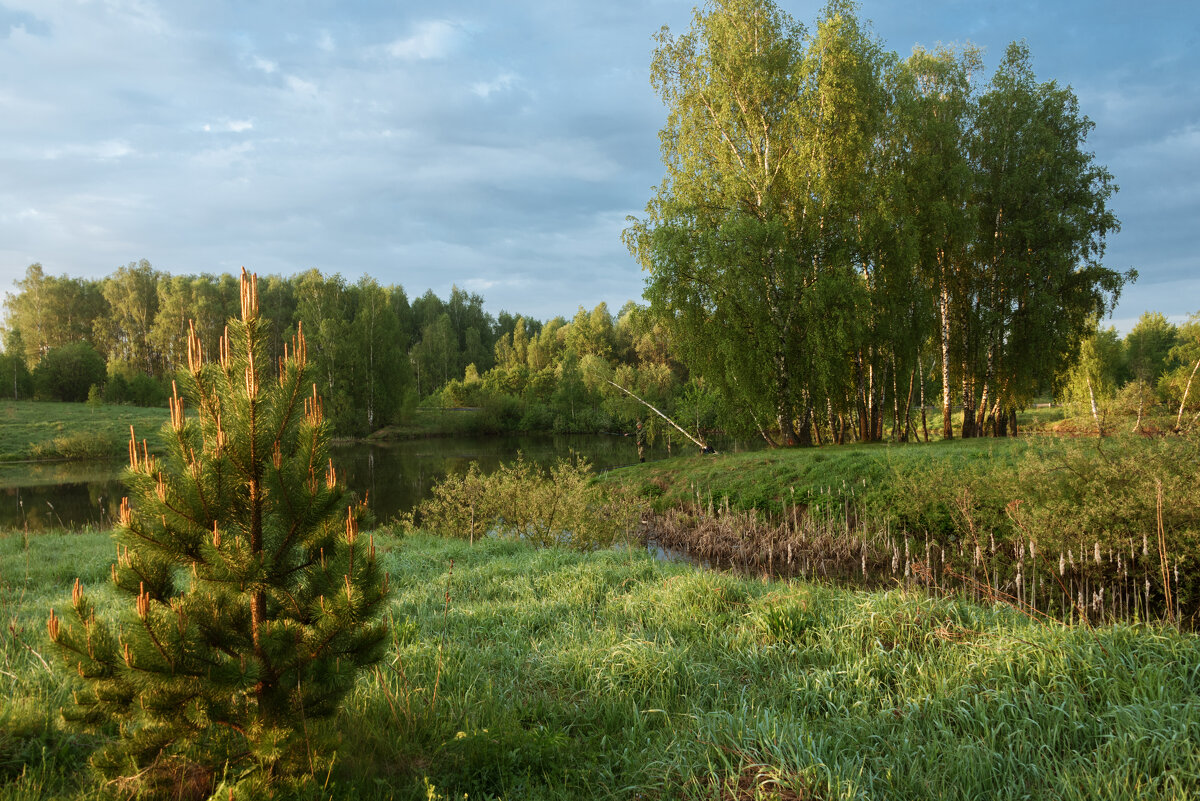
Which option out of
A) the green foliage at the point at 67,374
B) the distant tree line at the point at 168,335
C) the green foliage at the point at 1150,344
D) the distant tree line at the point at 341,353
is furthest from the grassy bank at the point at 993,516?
the green foliage at the point at 67,374

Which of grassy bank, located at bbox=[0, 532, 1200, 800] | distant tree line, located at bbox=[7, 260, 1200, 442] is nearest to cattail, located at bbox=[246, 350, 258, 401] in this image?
grassy bank, located at bbox=[0, 532, 1200, 800]

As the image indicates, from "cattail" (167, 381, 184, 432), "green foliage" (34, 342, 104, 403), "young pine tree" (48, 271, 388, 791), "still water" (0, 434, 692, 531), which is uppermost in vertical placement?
"green foliage" (34, 342, 104, 403)

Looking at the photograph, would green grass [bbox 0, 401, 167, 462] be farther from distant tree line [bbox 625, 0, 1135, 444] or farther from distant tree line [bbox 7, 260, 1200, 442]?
distant tree line [bbox 625, 0, 1135, 444]

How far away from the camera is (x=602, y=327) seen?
6488 centimetres

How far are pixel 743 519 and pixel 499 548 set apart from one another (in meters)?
5.62

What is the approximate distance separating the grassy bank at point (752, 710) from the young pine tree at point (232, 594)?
329mm

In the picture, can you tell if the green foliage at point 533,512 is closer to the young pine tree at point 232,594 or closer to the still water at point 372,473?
the still water at point 372,473

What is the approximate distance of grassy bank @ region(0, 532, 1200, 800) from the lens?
9.29ft

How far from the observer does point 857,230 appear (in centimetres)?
1762

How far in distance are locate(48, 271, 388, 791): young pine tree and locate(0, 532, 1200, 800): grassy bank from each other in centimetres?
33

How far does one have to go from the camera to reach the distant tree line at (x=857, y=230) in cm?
1725

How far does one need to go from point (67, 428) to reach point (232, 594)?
4105 centimetres

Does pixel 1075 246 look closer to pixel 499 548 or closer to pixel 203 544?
pixel 499 548

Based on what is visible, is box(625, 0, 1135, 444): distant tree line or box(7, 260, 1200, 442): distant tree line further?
box(7, 260, 1200, 442): distant tree line
